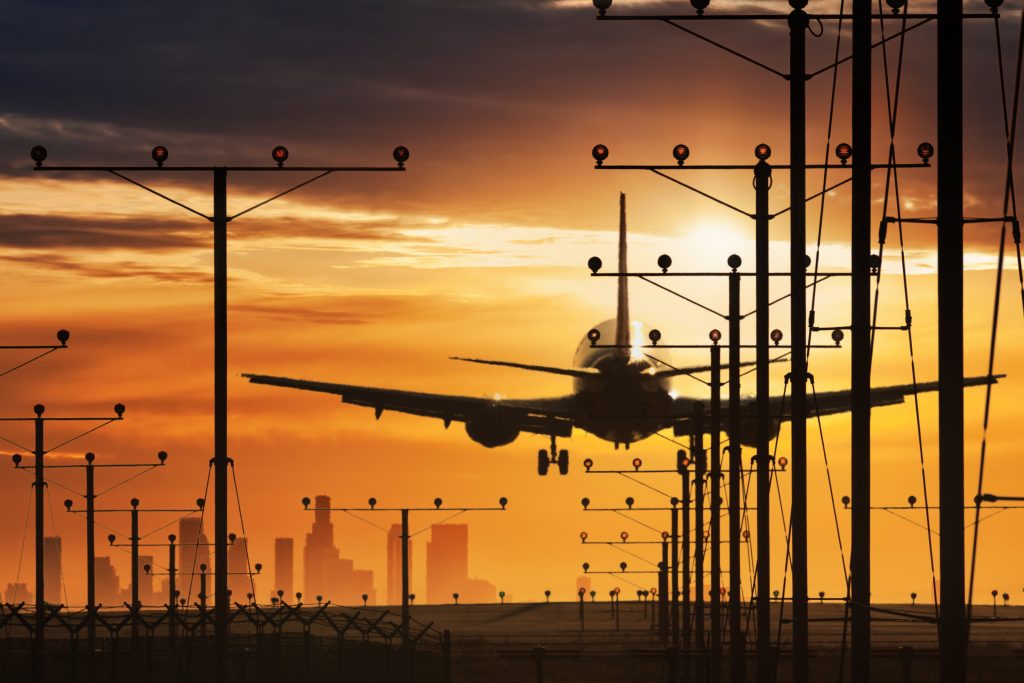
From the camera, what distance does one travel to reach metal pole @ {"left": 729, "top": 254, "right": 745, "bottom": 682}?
43.7 metres

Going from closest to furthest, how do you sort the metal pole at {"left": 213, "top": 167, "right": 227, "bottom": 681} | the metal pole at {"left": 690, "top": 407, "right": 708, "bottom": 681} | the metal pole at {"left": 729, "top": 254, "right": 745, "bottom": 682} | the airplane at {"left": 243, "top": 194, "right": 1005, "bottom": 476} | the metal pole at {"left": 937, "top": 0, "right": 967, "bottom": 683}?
the metal pole at {"left": 937, "top": 0, "right": 967, "bottom": 683}
the metal pole at {"left": 213, "top": 167, "right": 227, "bottom": 681}
the metal pole at {"left": 729, "top": 254, "right": 745, "bottom": 682}
the metal pole at {"left": 690, "top": 407, "right": 708, "bottom": 681}
the airplane at {"left": 243, "top": 194, "right": 1005, "bottom": 476}

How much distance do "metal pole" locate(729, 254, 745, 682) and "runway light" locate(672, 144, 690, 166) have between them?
29.2 feet

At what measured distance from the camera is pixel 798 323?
3353cm

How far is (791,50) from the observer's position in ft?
113

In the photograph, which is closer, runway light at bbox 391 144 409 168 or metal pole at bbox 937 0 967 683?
metal pole at bbox 937 0 967 683

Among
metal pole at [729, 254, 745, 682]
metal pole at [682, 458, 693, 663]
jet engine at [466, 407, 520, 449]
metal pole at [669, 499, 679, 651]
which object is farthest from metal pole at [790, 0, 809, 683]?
jet engine at [466, 407, 520, 449]

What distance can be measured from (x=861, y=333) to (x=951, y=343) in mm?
8477

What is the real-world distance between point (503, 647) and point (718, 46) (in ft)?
201

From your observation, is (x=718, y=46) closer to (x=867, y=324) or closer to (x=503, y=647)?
(x=867, y=324)

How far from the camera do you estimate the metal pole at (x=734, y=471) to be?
143 feet

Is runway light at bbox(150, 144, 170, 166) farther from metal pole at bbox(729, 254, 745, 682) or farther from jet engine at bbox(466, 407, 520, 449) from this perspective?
jet engine at bbox(466, 407, 520, 449)

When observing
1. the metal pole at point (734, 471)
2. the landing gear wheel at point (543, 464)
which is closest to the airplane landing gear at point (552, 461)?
the landing gear wheel at point (543, 464)

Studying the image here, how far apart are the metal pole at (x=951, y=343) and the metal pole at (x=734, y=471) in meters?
23.5

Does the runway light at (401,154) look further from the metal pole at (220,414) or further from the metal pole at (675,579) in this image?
the metal pole at (675,579)
